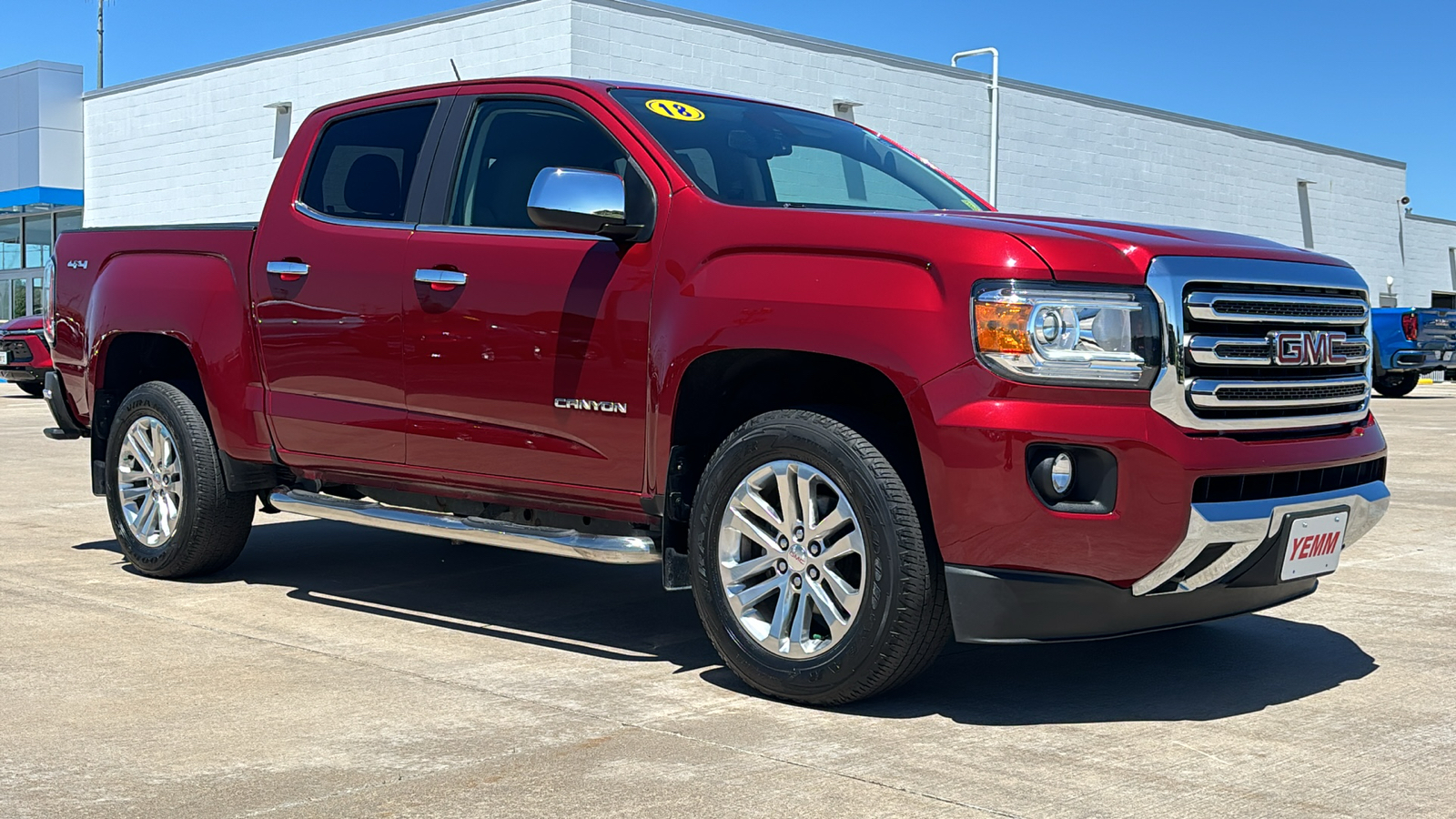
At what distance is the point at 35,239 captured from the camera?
42875 mm

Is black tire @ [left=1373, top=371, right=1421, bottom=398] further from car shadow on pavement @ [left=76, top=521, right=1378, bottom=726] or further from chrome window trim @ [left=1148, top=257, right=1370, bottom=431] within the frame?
chrome window trim @ [left=1148, top=257, right=1370, bottom=431]

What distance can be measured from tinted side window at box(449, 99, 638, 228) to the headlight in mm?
1804

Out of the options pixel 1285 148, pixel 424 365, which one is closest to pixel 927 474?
pixel 424 365

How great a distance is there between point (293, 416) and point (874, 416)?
2.65 metres

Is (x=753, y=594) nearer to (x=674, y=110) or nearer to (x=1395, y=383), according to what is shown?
(x=674, y=110)

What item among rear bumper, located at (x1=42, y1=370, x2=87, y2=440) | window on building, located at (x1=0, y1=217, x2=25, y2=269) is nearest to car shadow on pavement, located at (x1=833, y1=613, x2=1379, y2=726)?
rear bumper, located at (x1=42, y1=370, x2=87, y2=440)

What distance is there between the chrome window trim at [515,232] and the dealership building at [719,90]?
18136 mm

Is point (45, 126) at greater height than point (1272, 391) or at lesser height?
greater

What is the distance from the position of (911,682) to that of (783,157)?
6.38 ft

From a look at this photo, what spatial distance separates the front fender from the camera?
21.2 ft

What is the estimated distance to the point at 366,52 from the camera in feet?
90.5

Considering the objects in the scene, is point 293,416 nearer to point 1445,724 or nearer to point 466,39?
point 1445,724

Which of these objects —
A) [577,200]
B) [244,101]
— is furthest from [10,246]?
[577,200]

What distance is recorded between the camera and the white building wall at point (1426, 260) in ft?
151
